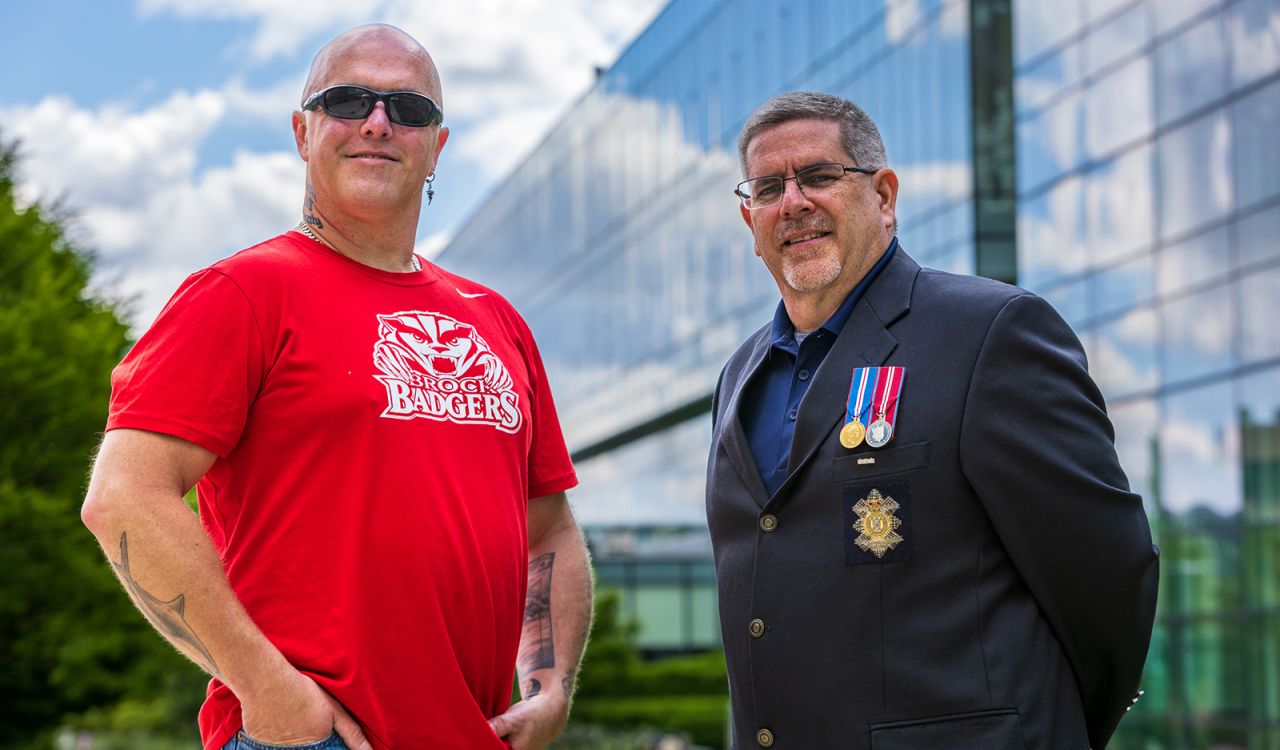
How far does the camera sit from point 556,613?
139 inches

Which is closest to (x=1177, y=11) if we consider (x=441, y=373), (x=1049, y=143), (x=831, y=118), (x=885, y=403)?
(x=1049, y=143)

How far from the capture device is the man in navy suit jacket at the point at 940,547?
10.1ft

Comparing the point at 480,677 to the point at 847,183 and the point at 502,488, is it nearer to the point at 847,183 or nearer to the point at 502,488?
the point at 502,488

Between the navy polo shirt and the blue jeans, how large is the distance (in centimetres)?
108

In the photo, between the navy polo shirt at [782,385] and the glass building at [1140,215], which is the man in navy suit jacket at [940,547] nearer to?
the navy polo shirt at [782,385]

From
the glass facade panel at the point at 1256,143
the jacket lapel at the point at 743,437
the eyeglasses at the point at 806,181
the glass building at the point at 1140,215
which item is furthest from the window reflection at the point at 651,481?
the eyeglasses at the point at 806,181

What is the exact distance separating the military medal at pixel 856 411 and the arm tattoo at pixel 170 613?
1330mm

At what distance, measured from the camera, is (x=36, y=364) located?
2059 cm

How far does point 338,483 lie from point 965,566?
48.8 inches

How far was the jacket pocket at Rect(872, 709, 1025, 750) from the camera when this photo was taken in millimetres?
2992

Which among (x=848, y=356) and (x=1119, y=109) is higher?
(x=1119, y=109)

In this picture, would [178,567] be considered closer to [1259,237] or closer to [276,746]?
[276,746]

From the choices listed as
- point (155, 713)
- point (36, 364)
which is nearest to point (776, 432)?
point (36, 364)

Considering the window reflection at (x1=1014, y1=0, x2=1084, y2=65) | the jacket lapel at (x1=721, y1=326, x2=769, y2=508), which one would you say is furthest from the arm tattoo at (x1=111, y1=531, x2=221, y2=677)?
the window reflection at (x1=1014, y1=0, x2=1084, y2=65)
